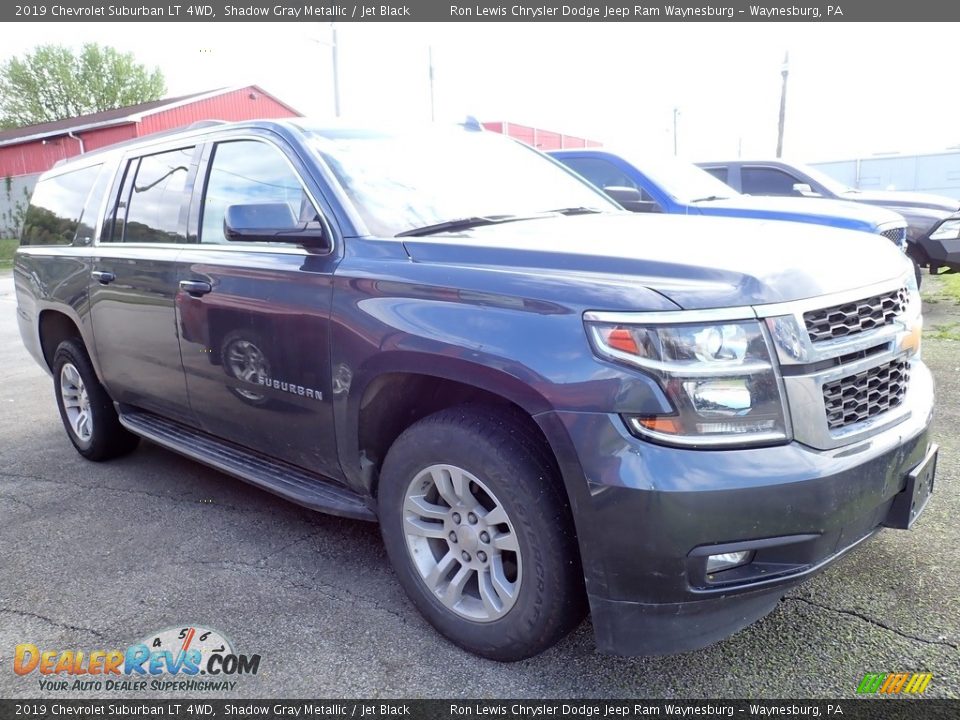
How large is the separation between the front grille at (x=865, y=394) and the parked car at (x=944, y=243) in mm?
7302

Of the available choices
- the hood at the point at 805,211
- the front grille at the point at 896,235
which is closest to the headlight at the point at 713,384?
the hood at the point at 805,211

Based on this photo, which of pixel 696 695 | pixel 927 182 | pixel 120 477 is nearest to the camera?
pixel 696 695

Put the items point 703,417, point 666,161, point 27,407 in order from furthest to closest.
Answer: point 666,161 < point 27,407 < point 703,417

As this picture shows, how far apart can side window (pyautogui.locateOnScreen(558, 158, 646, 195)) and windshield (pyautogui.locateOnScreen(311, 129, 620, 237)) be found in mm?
3171

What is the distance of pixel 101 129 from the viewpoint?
29.5 m

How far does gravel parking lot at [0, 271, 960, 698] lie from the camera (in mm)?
2469

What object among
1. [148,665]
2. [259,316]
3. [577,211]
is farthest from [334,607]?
[577,211]

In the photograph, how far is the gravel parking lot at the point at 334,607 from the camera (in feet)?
8.10

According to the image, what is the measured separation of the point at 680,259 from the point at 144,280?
2788 millimetres

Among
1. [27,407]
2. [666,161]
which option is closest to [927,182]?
[666,161]

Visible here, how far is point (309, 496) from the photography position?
3.10 metres

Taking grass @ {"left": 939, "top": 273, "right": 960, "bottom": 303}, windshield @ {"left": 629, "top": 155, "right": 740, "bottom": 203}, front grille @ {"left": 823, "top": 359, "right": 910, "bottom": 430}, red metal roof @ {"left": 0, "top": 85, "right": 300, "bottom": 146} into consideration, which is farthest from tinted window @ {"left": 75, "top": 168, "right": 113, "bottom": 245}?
red metal roof @ {"left": 0, "top": 85, "right": 300, "bottom": 146}

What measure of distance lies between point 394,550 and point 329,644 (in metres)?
0.39

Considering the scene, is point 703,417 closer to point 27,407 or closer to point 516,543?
point 516,543
